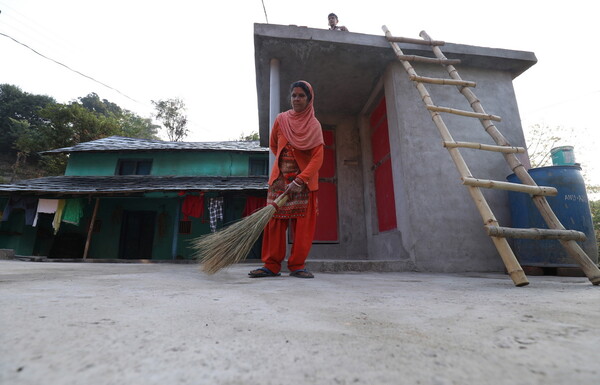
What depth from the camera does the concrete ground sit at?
50cm

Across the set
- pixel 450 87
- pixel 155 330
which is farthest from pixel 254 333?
pixel 450 87

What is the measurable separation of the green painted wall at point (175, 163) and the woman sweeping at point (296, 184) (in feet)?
27.8

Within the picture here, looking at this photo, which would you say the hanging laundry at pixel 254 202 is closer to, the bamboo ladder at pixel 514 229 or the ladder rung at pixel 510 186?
the bamboo ladder at pixel 514 229

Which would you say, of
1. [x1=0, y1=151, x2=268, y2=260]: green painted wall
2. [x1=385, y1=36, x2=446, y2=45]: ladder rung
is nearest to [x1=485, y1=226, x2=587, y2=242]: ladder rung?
[x1=385, y1=36, x2=446, y2=45]: ladder rung

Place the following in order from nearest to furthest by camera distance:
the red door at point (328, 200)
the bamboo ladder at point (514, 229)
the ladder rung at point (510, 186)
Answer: the bamboo ladder at point (514, 229) < the ladder rung at point (510, 186) < the red door at point (328, 200)

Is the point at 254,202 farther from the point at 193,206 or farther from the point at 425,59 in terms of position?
the point at 425,59

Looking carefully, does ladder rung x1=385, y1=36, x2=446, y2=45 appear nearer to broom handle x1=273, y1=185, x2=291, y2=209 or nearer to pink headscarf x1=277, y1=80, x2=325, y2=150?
pink headscarf x1=277, y1=80, x2=325, y2=150

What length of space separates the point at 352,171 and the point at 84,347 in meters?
4.96

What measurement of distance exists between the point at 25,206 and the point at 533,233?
12.4 m

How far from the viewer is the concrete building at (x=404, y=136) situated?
3.23 m

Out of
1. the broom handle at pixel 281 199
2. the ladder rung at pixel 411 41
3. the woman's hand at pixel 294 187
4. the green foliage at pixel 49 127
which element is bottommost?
the broom handle at pixel 281 199

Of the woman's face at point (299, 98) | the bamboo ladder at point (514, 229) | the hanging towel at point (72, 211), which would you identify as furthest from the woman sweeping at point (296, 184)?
the hanging towel at point (72, 211)

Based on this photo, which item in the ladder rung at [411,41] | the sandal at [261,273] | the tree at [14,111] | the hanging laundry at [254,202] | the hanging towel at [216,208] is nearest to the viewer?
the sandal at [261,273]

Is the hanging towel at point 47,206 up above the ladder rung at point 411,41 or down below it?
below
